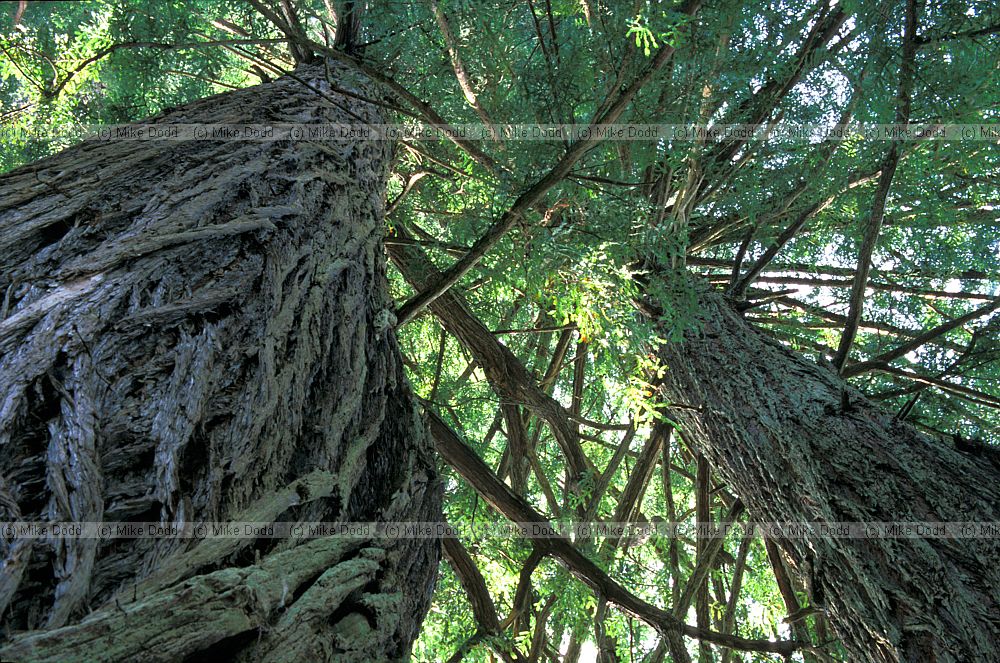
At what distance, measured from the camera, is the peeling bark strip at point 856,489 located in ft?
5.49

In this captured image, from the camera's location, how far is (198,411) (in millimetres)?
1068

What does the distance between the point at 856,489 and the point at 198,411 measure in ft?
5.65

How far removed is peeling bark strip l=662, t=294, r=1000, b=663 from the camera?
1.67 meters

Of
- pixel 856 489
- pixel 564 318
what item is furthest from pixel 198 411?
pixel 564 318

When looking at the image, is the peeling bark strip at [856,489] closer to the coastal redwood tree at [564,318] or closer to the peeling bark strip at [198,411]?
the coastal redwood tree at [564,318]

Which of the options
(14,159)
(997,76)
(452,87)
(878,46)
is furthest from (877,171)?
(14,159)

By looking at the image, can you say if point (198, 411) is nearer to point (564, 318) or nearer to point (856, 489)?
point (856, 489)

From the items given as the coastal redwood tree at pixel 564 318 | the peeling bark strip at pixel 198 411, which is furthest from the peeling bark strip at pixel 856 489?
the peeling bark strip at pixel 198 411

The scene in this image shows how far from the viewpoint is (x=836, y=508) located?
1.97 metres

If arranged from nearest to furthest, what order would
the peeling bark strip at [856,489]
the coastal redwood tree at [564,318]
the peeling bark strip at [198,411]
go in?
1. the peeling bark strip at [198,411]
2. the coastal redwood tree at [564,318]
3. the peeling bark strip at [856,489]

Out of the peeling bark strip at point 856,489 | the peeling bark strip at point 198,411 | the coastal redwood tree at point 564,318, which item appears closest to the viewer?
the peeling bark strip at point 198,411

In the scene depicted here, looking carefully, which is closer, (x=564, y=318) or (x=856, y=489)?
(x=856, y=489)

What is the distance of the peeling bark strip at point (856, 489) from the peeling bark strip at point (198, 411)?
1.18 meters

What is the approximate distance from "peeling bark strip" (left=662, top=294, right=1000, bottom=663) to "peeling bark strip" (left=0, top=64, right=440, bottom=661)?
1182 mm
